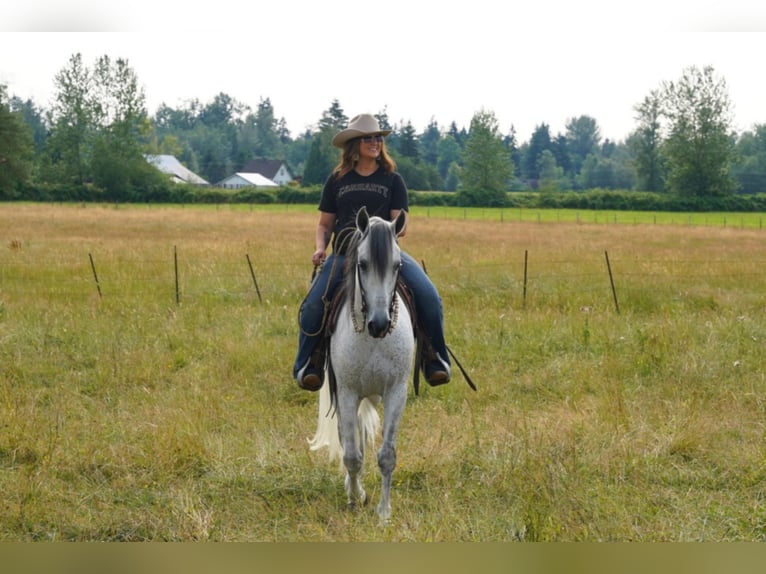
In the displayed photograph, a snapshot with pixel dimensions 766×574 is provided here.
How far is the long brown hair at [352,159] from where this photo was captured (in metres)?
6.16

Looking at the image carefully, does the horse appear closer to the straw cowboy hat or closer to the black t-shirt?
the black t-shirt

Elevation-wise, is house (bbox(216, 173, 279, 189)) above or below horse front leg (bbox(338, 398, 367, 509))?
above

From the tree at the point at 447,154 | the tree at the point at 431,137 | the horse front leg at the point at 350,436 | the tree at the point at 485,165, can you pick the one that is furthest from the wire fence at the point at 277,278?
the tree at the point at 431,137

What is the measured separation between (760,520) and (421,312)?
2797mm

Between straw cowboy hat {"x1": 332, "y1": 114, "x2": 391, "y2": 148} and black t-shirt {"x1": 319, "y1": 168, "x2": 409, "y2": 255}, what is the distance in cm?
27

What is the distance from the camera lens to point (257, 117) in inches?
A: 5389

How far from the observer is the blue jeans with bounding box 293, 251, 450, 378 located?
6.08 meters

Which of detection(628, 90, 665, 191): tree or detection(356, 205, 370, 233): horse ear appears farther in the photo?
detection(628, 90, 665, 191): tree

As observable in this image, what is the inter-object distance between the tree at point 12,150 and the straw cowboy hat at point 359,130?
5345cm

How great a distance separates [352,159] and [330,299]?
1118 mm

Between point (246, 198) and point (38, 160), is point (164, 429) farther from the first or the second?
point (38, 160)

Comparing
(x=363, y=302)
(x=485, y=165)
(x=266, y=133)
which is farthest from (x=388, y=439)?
(x=266, y=133)

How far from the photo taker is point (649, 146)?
82.4 metres

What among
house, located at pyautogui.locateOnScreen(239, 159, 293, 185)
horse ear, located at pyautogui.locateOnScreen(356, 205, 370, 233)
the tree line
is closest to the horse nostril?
horse ear, located at pyautogui.locateOnScreen(356, 205, 370, 233)
